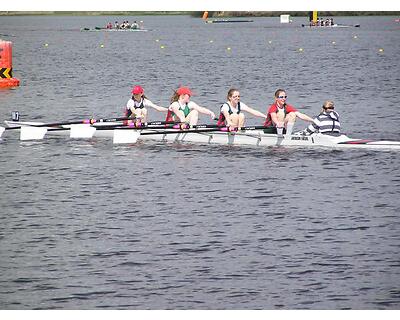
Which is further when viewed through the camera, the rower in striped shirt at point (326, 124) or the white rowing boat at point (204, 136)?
the white rowing boat at point (204, 136)

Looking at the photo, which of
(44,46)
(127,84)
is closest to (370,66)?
(127,84)

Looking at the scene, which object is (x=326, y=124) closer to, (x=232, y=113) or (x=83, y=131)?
(x=232, y=113)

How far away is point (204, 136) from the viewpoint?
3838 cm

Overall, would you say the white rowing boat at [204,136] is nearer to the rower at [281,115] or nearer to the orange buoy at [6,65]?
the rower at [281,115]

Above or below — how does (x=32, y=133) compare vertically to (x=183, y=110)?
below

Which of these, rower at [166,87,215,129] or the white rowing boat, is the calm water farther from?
rower at [166,87,215,129]

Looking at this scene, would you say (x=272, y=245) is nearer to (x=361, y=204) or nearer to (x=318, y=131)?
(x=361, y=204)

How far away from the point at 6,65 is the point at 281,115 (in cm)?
2945

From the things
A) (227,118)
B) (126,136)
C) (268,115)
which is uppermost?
(268,115)

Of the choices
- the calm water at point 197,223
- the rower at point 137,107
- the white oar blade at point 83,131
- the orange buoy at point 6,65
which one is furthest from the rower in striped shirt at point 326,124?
the orange buoy at point 6,65

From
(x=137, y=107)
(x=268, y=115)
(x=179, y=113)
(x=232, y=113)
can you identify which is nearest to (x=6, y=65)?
(x=137, y=107)

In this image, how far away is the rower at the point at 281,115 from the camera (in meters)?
35.6

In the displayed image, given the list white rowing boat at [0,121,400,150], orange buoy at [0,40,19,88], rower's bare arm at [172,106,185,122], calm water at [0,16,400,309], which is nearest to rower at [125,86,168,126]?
white rowing boat at [0,121,400,150]
